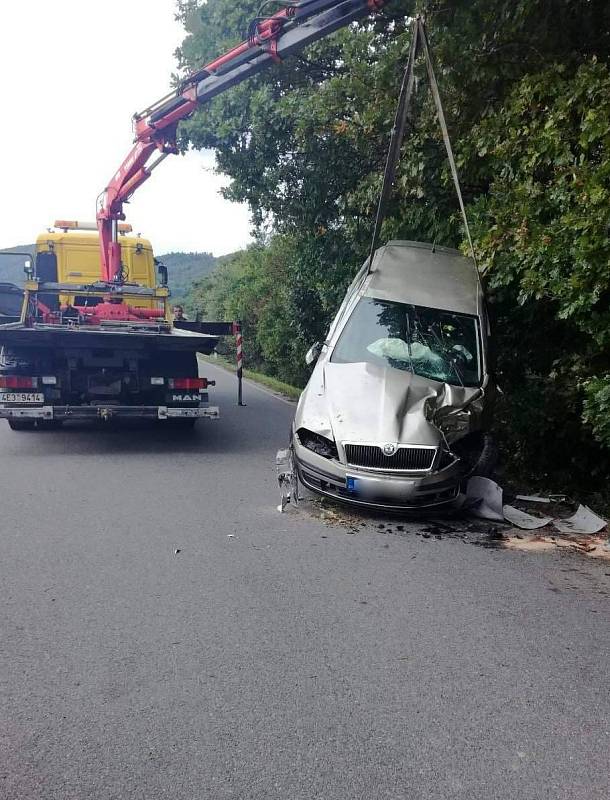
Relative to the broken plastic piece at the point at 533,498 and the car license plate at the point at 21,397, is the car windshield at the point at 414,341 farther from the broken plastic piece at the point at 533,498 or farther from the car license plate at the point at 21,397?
the car license plate at the point at 21,397

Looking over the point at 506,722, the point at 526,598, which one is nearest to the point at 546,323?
the point at 526,598

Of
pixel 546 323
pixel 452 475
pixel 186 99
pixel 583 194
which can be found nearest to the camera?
pixel 583 194

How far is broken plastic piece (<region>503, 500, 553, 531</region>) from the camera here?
6711mm

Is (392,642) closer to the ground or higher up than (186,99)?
closer to the ground

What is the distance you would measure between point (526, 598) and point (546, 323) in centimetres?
430

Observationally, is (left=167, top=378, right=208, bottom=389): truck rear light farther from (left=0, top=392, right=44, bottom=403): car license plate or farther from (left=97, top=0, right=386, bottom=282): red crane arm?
(left=97, top=0, right=386, bottom=282): red crane arm

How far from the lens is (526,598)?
4984 mm

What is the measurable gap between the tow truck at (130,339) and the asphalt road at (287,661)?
10.5ft

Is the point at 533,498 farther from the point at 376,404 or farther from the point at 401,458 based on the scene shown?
the point at 376,404

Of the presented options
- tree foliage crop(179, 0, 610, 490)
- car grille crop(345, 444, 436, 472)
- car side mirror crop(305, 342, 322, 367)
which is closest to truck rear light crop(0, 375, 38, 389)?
car side mirror crop(305, 342, 322, 367)

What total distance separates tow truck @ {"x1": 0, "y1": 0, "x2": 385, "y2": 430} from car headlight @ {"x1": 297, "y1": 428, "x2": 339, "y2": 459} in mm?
3362

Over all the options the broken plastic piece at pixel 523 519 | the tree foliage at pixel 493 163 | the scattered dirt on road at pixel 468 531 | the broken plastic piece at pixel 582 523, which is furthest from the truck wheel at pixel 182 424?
the broken plastic piece at pixel 582 523

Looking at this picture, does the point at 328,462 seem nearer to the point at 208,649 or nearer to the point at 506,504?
the point at 506,504

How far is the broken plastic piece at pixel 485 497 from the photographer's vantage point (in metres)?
6.86
